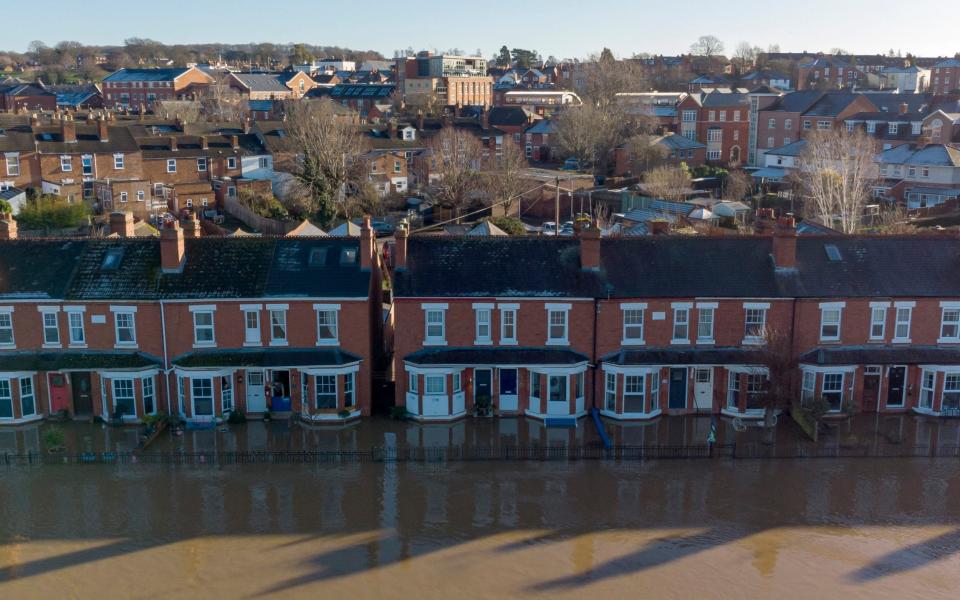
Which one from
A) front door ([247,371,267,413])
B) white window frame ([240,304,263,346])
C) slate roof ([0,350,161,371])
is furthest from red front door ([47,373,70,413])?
white window frame ([240,304,263,346])

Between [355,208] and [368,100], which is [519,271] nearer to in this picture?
[355,208]

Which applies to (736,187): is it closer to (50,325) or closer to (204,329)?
(204,329)

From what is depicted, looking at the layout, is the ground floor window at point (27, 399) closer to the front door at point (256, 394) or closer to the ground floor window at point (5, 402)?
the ground floor window at point (5, 402)

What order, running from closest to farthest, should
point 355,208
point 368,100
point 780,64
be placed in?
point 355,208, point 368,100, point 780,64

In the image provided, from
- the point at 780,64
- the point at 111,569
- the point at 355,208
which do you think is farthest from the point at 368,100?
the point at 111,569

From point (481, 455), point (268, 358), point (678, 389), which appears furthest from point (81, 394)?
point (678, 389)

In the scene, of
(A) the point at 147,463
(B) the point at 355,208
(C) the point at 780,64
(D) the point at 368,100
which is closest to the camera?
(A) the point at 147,463
